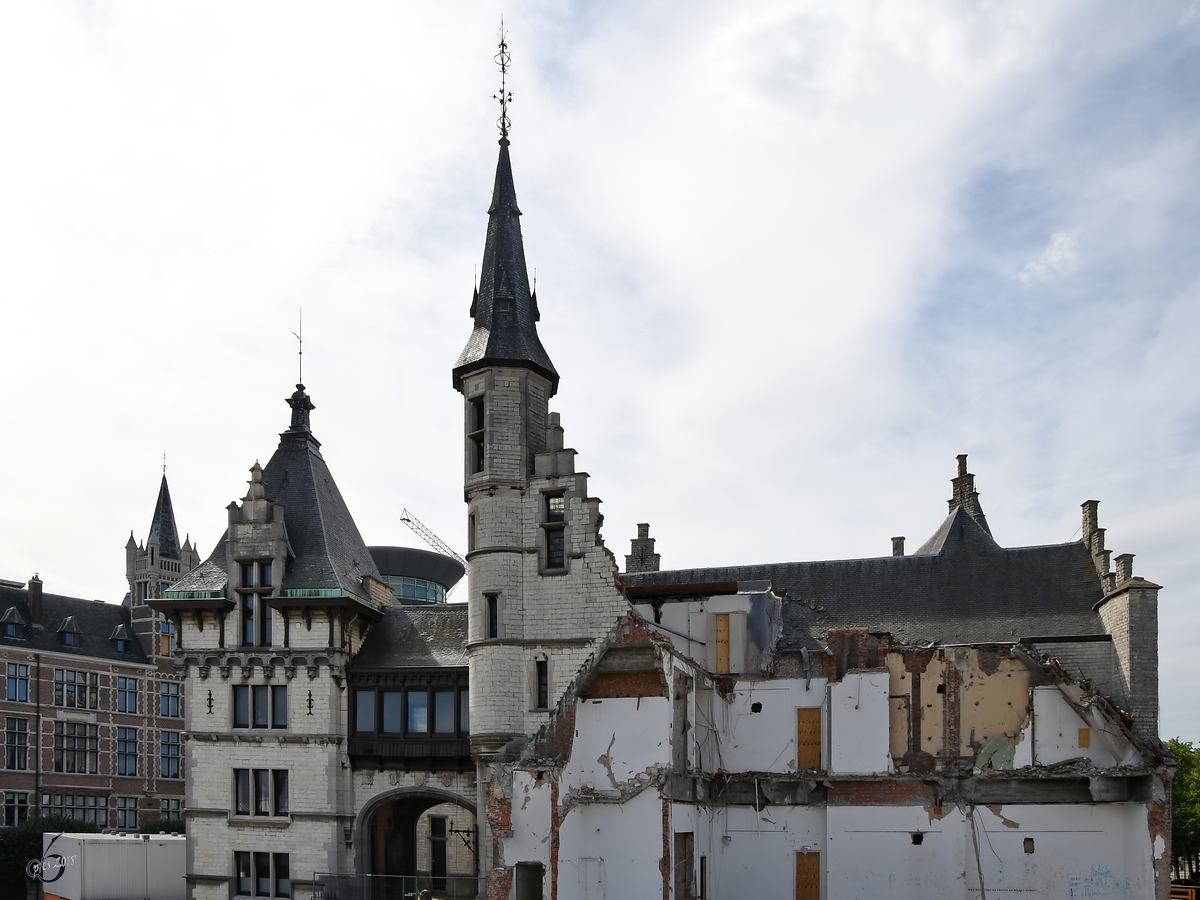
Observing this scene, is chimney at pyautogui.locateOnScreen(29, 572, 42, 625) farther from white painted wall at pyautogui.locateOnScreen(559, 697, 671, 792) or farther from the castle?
white painted wall at pyautogui.locateOnScreen(559, 697, 671, 792)

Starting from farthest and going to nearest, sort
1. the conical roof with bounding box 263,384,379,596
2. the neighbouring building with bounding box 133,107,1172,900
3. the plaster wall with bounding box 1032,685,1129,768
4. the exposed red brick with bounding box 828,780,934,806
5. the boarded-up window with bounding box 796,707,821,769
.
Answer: the conical roof with bounding box 263,384,379,596, the boarded-up window with bounding box 796,707,821,769, the exposed red brick with bounding box 828,780,934,806, the plaster wall with bounding box 1032,685,1129,768, the neighbouring building with bounding box 133,107,1172,900

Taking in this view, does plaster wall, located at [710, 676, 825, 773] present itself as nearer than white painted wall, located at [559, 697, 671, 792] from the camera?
No

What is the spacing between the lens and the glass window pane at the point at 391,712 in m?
31.1

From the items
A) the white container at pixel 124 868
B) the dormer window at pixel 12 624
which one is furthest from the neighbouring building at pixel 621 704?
the dormer window at pixel 12 624

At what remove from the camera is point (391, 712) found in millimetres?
31250

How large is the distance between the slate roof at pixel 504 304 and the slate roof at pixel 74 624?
33.7 metres

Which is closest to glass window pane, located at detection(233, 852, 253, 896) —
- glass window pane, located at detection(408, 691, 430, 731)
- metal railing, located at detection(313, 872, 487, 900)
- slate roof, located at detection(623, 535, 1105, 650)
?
metal railing, located at detection(313, 872, 487, 900)

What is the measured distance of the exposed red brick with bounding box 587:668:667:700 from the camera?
25.4 metres

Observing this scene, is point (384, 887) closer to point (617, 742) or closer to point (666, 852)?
point (617, 742)

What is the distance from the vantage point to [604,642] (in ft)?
84.7

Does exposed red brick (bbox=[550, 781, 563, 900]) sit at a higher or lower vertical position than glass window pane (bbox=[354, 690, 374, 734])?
lower

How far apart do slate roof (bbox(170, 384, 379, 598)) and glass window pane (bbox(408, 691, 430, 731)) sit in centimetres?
335

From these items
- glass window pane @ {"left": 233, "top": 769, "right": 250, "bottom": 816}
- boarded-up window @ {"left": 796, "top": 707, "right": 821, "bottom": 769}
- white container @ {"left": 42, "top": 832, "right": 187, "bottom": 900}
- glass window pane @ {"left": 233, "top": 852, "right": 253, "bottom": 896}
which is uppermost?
boarded-up window @ {"left": 796, "top": 707, "right": 821, "bottom": 769}

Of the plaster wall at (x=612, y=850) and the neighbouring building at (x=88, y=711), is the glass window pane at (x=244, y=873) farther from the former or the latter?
the neighbouring building at (x=88, y=711)
